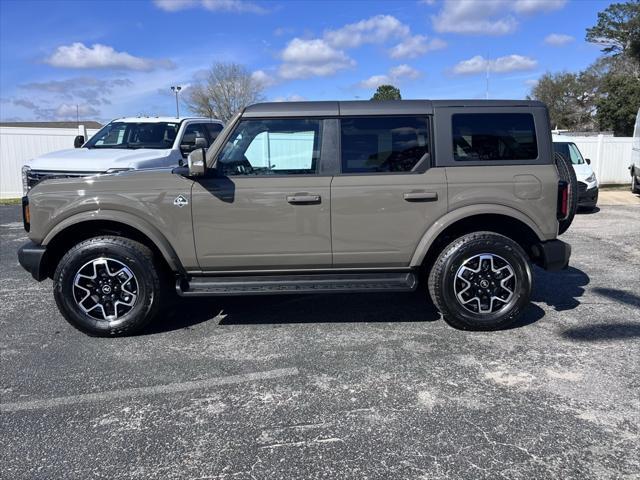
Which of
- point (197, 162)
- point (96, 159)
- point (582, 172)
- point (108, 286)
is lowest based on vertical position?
point (108, 286)

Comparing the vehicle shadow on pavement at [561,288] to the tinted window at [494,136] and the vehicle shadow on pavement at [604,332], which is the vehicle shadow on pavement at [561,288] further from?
the tinted window at [494,136]

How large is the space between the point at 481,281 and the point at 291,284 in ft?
5.44

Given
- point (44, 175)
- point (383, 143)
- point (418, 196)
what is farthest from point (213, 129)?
point (418, 196)

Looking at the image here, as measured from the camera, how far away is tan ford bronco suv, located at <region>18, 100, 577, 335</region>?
171 inches

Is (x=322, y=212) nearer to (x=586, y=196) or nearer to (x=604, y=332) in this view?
(x=604, y=332)

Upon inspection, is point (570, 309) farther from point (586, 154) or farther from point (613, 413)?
point (586, 154)

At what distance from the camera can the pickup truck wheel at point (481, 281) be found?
4402mm

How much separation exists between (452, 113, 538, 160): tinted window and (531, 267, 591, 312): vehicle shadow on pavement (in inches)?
67.5

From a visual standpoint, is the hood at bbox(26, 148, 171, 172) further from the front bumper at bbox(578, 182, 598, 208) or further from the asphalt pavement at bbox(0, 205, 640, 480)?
the front bumper at bbox(578, 182, 598, 208)

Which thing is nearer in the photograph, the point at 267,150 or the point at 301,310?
the point at 267,150

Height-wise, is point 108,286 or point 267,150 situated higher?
point 267,150

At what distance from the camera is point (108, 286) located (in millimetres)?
4438

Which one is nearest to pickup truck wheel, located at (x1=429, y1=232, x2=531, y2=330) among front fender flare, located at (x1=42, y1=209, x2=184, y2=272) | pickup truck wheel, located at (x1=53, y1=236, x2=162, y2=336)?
front fender flare, located at (x1=42, y1=209, x2=184, y2=272)

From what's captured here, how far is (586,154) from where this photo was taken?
1805 centimetres
